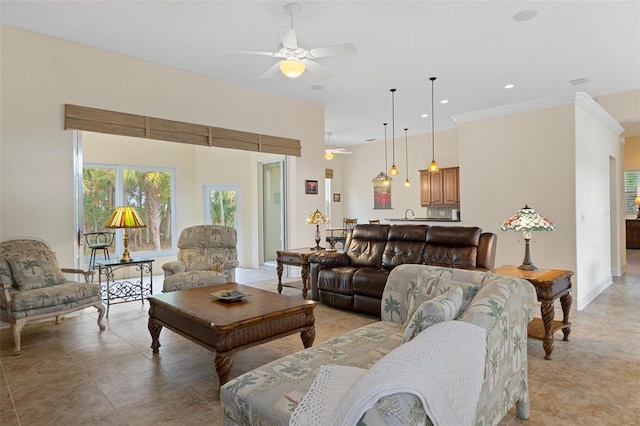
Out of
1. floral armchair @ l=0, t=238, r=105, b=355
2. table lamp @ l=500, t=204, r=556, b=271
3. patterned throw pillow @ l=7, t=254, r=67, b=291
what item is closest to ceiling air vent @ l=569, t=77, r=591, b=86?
table lamp @ l=500, t=204, r=556, b=271

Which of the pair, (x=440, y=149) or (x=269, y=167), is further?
(x=440, y=149)

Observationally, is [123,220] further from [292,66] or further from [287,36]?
[287,36]

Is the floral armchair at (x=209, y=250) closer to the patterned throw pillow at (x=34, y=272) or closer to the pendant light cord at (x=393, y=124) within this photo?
the patterned throw pillow at (x=34, y=272)

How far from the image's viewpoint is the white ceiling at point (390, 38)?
11.6 ft

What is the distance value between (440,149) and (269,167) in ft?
14.2

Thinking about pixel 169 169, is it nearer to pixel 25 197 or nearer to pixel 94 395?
pixel 25 197

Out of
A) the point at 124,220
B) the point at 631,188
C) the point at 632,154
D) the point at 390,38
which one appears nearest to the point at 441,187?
the point at 632,154

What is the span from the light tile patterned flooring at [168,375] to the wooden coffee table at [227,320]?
0.31 metres

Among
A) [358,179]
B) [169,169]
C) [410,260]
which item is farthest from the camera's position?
[358,179]

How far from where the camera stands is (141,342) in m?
3.53

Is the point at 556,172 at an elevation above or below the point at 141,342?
above

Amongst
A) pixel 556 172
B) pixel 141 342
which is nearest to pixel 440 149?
pixel 556 172

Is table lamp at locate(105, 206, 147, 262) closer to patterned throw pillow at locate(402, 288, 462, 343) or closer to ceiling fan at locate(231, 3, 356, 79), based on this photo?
ceiling fan at locate(231, 3, 356, 79)

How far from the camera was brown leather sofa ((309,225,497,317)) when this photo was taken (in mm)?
4148
